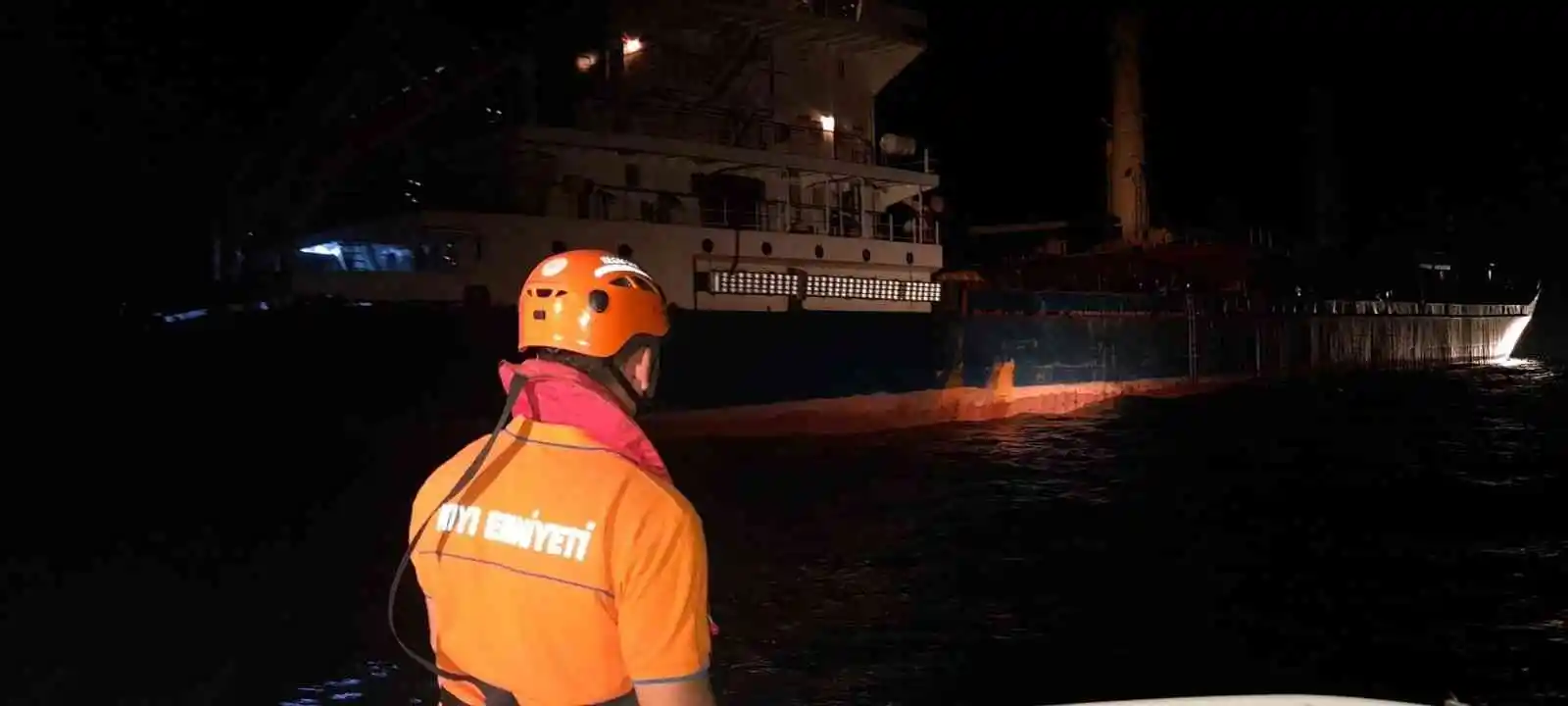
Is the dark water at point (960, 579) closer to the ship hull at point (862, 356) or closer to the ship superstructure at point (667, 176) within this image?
the ship hull at point (862, 356)

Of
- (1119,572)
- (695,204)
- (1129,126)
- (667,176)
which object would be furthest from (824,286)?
(1129,126)

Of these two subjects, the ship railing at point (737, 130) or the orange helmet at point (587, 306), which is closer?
the orange helmet at point (587, 306)

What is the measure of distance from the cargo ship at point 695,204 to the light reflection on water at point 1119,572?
1.89m

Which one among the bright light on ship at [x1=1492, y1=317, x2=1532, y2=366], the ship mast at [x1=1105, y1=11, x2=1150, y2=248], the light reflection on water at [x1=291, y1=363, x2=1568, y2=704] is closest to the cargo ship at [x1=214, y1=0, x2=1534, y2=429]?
the light reflection on water at [x1=291, y1=363, x2=1568, y2=704]

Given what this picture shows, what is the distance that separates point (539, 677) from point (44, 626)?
21.6ft

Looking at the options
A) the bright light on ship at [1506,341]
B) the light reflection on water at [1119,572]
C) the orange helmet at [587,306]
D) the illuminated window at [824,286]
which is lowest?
the light reflection on water at [1119,572]

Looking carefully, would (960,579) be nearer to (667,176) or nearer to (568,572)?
(568,572)

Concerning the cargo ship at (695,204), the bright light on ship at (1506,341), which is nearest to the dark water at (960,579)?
the cargo ship at (695,204)

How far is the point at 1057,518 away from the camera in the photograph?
970 cm

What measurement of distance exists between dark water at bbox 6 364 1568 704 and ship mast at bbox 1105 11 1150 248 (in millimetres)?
18140

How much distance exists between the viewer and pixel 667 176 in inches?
648

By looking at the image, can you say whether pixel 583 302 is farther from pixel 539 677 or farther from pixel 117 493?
pixel 117 493

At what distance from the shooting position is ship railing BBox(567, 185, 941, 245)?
1529cm

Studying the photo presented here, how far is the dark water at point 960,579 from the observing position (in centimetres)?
556
